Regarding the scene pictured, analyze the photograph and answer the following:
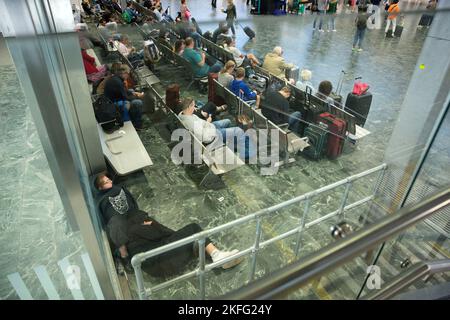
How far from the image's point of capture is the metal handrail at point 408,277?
3.58 feet

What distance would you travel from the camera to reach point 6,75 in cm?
639

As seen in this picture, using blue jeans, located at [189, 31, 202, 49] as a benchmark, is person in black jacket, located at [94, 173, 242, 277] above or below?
below

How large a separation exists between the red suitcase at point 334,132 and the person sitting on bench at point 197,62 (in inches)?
112

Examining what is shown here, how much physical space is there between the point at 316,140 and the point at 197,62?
3.25 meters

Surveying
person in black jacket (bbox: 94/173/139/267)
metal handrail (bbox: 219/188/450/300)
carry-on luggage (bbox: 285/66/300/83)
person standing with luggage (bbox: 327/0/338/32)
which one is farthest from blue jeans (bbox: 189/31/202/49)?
metal handrail (bbox: 219/188/450/300)

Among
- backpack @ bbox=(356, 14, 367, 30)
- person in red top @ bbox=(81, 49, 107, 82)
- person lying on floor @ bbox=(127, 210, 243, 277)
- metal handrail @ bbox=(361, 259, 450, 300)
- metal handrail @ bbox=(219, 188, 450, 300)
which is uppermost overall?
metal handrail @ bbox=(219, 188, 450, 300)

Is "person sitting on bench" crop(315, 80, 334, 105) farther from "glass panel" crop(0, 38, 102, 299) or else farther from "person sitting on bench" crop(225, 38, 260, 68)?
"glass panel" crop(0, 38, 102, 299)

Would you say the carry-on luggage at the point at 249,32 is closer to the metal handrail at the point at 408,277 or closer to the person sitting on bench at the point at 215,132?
the person sitting on bench at the point at 215,132

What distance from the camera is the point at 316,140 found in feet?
15.2

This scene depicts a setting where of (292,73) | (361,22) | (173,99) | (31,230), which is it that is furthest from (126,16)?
(31,230)

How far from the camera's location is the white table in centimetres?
396

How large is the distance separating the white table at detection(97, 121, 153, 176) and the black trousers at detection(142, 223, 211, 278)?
1294mm

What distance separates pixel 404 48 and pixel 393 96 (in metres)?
5.04

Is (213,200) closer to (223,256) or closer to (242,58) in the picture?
(223,256)
